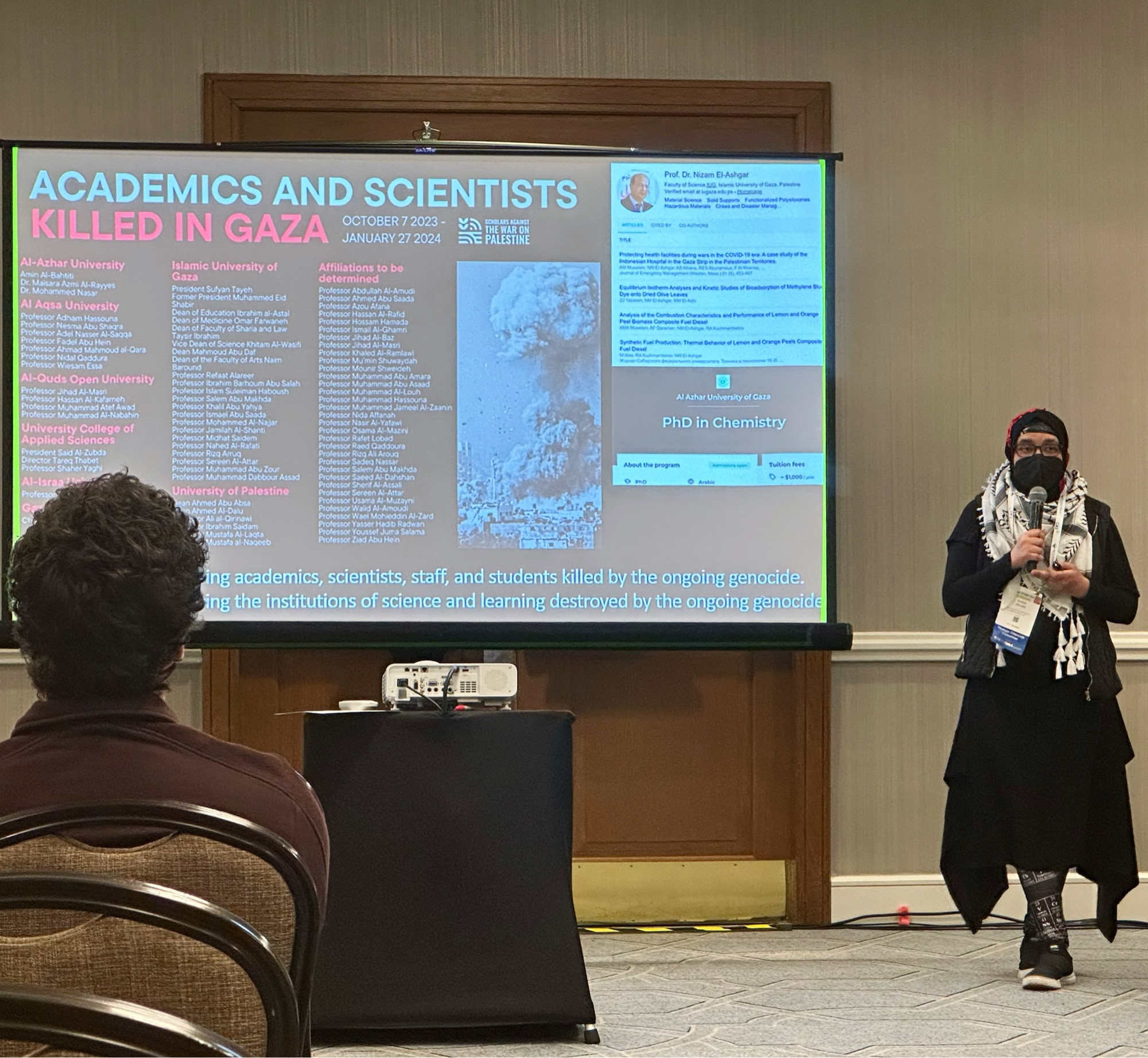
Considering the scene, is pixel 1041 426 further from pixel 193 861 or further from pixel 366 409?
pixel 193 861

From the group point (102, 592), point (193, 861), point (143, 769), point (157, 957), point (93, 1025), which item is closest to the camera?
point (93, 1025)

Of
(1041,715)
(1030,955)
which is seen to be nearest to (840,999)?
(1030,955)

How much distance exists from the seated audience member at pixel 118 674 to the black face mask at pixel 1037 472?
2529 mm

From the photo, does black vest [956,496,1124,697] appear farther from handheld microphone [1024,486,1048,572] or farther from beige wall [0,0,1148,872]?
beige wall [0,0,1148,872]

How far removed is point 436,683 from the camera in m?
Result: 3.01

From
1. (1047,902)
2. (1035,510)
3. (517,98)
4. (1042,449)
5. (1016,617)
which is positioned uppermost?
(517,98)

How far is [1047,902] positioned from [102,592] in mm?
2744

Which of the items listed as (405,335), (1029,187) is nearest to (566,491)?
(405,335)

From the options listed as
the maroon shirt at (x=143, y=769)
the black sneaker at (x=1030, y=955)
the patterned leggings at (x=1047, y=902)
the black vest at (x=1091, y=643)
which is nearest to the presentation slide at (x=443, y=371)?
the black vest at (x=1091, y=643)

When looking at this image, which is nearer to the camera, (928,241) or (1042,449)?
(1042,449)

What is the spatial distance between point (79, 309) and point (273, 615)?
925mm

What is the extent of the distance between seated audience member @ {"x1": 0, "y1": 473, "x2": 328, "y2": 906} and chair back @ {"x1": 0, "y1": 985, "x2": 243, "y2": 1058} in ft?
1.38

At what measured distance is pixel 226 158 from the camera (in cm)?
350

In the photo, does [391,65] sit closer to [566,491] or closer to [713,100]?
[713,100]
